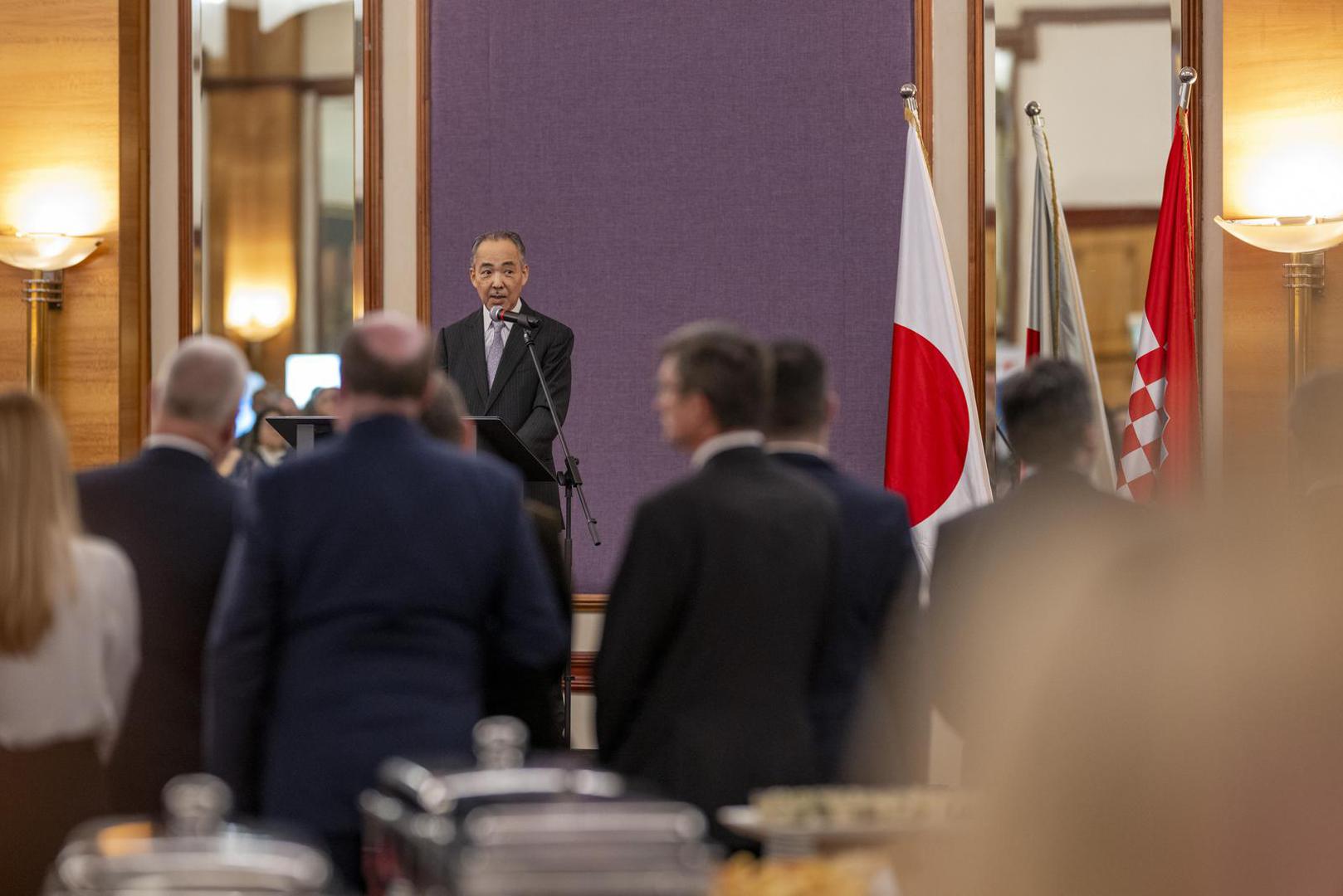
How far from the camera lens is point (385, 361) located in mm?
2916

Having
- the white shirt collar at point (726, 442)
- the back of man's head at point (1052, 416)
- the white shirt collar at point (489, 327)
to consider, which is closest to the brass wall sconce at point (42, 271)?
the white shirt collar at point (489, 327)

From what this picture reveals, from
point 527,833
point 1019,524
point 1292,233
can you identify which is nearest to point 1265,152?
point 1292,233

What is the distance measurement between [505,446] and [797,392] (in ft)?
5.27

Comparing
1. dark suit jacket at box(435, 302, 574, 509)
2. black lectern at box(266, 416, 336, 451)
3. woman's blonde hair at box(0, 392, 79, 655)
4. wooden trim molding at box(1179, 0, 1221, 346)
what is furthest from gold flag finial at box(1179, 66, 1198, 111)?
woman's blonde hair at box(0, 392, 79, 655)

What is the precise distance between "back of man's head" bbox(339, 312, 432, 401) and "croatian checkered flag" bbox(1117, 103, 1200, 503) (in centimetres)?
377

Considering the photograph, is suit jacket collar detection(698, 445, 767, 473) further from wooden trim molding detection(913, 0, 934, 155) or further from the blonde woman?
wooden trim molding detection(913, 0, 934, 155)

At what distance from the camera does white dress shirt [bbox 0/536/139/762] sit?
286 centimetres

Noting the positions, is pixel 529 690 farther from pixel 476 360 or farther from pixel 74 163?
pixel 74 163

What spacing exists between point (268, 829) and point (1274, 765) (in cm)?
114

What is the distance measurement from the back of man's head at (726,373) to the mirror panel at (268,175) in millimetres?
4663

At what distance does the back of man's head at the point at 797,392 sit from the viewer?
127 inches

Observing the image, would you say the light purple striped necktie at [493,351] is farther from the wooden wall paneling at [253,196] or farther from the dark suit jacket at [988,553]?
the dark suit jacket at [988,553]

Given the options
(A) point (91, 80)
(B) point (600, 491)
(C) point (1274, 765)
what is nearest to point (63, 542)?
(C) point (1274, 765)

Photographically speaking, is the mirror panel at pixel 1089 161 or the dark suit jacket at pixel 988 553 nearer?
the dark suit jacket at pixel 988 553
